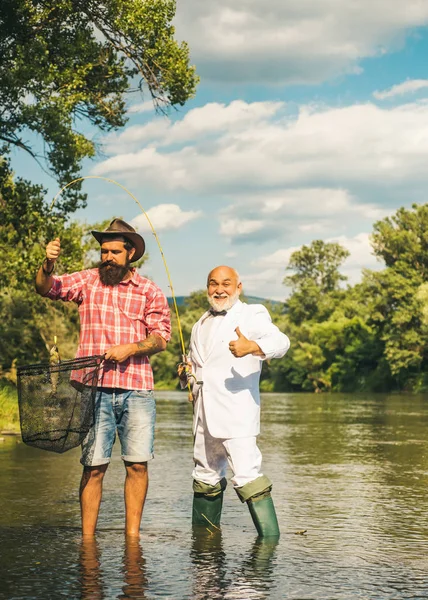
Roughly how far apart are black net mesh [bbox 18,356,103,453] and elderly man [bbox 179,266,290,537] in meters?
0.79

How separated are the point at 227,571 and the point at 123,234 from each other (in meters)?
2.39

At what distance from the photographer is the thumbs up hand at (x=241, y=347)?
22.0ft

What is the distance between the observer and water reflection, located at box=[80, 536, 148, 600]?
208 inches

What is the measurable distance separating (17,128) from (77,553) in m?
14.3

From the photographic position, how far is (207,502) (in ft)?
23.9

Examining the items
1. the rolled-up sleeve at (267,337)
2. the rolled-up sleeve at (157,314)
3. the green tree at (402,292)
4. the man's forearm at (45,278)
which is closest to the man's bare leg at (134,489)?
the rolled-up sleeve at (157,314)

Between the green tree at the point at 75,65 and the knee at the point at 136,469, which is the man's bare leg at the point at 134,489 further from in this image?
the green tree at the point at 75,65

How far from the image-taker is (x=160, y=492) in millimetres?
9875

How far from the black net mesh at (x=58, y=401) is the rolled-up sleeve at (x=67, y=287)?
0.51m

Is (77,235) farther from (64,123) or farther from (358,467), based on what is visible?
(358,467)

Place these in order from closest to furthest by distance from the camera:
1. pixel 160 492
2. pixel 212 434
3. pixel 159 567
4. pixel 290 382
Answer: pixel 159 567
pixel 212 434
pixel 160 492
pixel 290 382

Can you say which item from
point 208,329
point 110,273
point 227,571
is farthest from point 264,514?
point 110,273

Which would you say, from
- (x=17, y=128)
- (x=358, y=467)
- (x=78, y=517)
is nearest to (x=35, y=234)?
(x=17, y=128)

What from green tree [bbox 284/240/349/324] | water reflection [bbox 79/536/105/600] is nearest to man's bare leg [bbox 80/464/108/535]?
water reflection [bbox 79/536/105/600]
